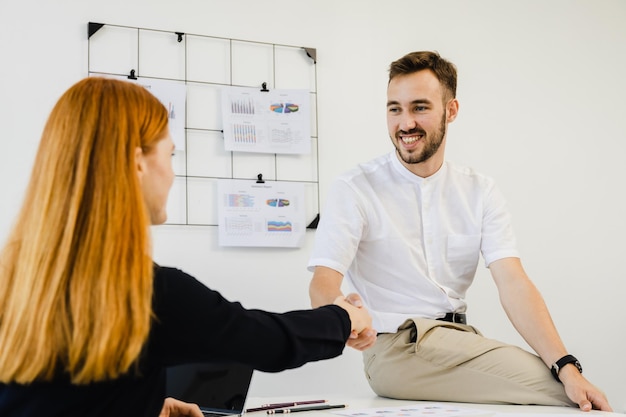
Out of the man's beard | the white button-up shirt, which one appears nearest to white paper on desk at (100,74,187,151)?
the white button-up shirt

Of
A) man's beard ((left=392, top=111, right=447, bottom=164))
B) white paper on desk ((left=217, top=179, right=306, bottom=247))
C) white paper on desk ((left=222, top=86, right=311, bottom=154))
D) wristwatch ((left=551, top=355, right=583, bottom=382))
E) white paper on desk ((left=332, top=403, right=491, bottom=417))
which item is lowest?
white paper on desk ((left=332, top=403, right=491, bottom=417))

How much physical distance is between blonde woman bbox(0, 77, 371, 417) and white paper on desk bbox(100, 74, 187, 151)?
1.47 metres

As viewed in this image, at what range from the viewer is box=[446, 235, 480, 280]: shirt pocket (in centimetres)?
223

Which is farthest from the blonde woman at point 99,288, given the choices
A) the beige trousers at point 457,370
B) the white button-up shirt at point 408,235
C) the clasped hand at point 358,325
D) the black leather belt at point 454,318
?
the black leather belt at point 454,318

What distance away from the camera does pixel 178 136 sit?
8.23ft

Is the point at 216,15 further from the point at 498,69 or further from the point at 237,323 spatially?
the point at 237,323

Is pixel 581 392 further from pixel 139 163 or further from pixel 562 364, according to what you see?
pixel 139 163

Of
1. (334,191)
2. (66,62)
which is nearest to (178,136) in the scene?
(66,62)

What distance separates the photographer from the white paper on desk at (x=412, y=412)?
1.45 metres

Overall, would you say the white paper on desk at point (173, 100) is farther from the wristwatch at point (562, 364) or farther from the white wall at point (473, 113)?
the wristwatch at point (562, 364)

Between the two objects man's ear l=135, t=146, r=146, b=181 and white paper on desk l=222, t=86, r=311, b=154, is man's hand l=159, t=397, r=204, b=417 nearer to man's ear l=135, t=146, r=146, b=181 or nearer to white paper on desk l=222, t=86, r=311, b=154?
man's ear l=135, t=146, r=146, b=181

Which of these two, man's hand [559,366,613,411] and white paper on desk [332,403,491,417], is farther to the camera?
man's hand [559,366,613,411]

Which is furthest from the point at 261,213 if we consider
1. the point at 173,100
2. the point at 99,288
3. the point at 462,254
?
the point at 99,288

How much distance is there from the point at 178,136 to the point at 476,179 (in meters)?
1.00
